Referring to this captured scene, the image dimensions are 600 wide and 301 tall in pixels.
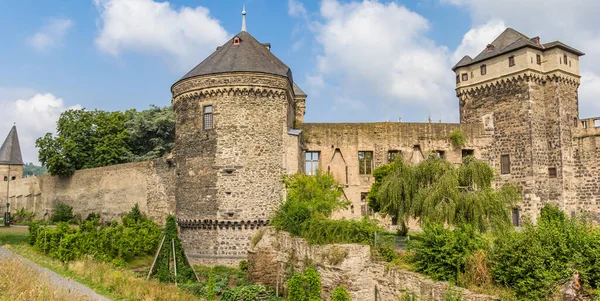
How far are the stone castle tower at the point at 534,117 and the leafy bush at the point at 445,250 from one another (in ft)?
57.8

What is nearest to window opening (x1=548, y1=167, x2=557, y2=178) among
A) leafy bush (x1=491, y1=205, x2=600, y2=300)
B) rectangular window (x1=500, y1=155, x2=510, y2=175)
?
rectangular window (x1=500, y1=155, x2=510, y2=175)

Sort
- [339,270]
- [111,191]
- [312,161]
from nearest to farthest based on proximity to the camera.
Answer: [339,270] < [312,161] < [111,191]

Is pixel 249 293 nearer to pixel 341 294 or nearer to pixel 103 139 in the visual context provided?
pixel 341 294

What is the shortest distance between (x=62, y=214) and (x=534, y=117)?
3500 centimetres

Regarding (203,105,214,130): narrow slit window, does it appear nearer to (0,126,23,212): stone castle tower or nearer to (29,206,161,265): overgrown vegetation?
(29,206,161,265): overgrown vegetation

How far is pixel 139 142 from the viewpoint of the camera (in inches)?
1688

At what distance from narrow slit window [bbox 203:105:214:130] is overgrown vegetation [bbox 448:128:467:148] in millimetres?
14894

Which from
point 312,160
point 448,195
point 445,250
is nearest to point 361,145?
point 312,160

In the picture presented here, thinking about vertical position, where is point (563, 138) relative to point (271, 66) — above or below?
below

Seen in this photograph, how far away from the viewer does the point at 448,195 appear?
16891mm

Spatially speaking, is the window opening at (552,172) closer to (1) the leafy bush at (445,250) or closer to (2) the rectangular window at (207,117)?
(1) the leafy bush at (445,250)

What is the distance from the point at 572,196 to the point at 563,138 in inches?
135

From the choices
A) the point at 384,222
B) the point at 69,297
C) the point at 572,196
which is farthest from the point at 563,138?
the point at 69,297

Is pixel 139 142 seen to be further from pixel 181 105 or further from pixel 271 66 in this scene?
pixel 271 66
